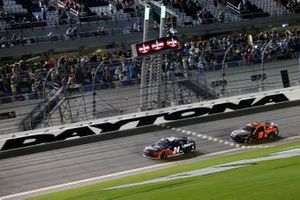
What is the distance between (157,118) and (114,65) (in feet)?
10.3

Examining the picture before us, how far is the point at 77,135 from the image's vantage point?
2294 centimetres

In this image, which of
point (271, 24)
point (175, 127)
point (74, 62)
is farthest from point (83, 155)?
point (271, 24)

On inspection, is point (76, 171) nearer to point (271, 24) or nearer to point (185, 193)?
point (185, 193)

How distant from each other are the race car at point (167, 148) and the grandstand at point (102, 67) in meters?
3.27

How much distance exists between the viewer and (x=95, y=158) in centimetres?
2130

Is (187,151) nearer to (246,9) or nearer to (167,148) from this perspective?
(167,148)

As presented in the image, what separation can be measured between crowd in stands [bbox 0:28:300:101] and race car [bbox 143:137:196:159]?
3960mm

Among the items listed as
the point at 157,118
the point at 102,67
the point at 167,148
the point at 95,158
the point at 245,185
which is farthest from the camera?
the point at 102,67

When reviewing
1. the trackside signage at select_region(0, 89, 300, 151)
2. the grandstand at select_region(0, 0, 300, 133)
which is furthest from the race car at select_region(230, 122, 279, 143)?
the grandstand at select_region(0, 0, 300, 133)

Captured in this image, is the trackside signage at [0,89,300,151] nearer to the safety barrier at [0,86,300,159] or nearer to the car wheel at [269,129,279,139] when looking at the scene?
the safety barrier at [0,86,300,159]

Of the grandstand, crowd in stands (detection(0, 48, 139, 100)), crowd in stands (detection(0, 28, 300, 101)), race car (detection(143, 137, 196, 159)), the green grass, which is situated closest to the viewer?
the green grass

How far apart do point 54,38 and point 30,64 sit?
3.86 metres

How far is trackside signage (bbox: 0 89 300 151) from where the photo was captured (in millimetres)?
22047

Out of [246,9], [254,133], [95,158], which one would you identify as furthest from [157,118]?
[246,9]
